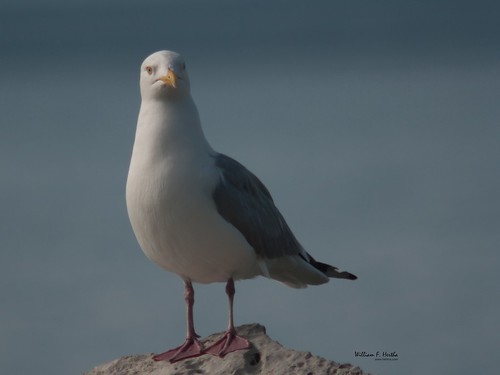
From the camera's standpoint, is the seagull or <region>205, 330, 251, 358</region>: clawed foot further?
<region>205, 330, 251, 358</region>: clawed foot

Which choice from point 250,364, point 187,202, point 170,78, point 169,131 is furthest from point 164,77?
point 250,364

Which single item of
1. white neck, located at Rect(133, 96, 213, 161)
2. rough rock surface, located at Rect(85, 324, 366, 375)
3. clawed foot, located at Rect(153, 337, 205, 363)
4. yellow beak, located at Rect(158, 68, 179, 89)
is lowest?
rough rock surface, located at Rect(85, 324, 366, 375)

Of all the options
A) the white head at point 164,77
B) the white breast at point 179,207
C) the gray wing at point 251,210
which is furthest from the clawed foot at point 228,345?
the white head at point 164,77

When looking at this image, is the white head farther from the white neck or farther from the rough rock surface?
the rough rock surface

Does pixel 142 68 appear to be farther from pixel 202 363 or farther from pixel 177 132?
pixel 202 363

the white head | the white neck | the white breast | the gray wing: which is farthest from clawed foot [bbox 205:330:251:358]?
the white head

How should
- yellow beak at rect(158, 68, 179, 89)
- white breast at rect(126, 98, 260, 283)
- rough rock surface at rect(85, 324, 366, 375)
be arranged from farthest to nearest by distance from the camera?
yellow beak at rect(158, 68, 179, 89) < white breast at rect(126, 98, 260, 283) < rough rock surface at rect(85, 324, 366, 375)

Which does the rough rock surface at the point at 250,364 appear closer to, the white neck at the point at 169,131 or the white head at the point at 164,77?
the white neck at the point at 169,131

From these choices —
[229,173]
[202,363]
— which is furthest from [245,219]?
[202,363]
